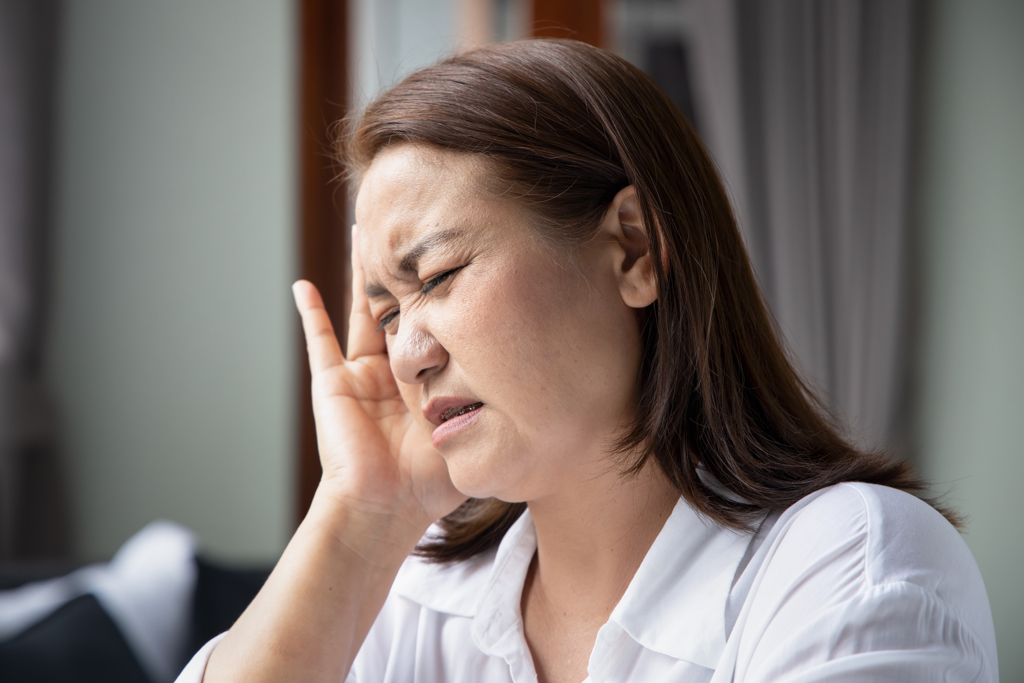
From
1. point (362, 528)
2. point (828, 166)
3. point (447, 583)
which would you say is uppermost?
point (828, 166)

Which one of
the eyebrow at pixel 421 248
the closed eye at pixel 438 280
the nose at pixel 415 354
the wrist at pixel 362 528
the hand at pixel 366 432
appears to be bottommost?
the wrist at pixel 362 528

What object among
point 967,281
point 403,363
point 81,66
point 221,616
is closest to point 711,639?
point 403,363

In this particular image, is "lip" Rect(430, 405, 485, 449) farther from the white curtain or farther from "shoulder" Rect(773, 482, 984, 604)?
the white curtain

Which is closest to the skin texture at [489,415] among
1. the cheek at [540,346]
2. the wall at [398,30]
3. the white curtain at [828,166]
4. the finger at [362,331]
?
the cheek at [540,346]

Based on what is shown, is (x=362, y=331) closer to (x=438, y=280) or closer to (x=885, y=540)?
(x=438, y=280)

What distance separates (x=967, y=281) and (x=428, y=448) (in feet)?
6.20

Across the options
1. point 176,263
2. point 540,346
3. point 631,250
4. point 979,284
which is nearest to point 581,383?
point 540,346

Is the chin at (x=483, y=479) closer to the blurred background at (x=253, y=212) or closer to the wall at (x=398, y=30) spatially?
the blurred background at (x=253, y=212)

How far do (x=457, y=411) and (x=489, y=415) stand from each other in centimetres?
6

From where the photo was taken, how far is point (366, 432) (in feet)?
3.48

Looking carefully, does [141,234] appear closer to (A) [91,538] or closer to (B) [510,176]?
(A) [91,538]

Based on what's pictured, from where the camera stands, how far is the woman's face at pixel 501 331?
831 millimetres

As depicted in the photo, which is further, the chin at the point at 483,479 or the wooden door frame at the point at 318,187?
the wooden door frame at the point at 318,187

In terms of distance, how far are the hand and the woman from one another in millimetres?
66
